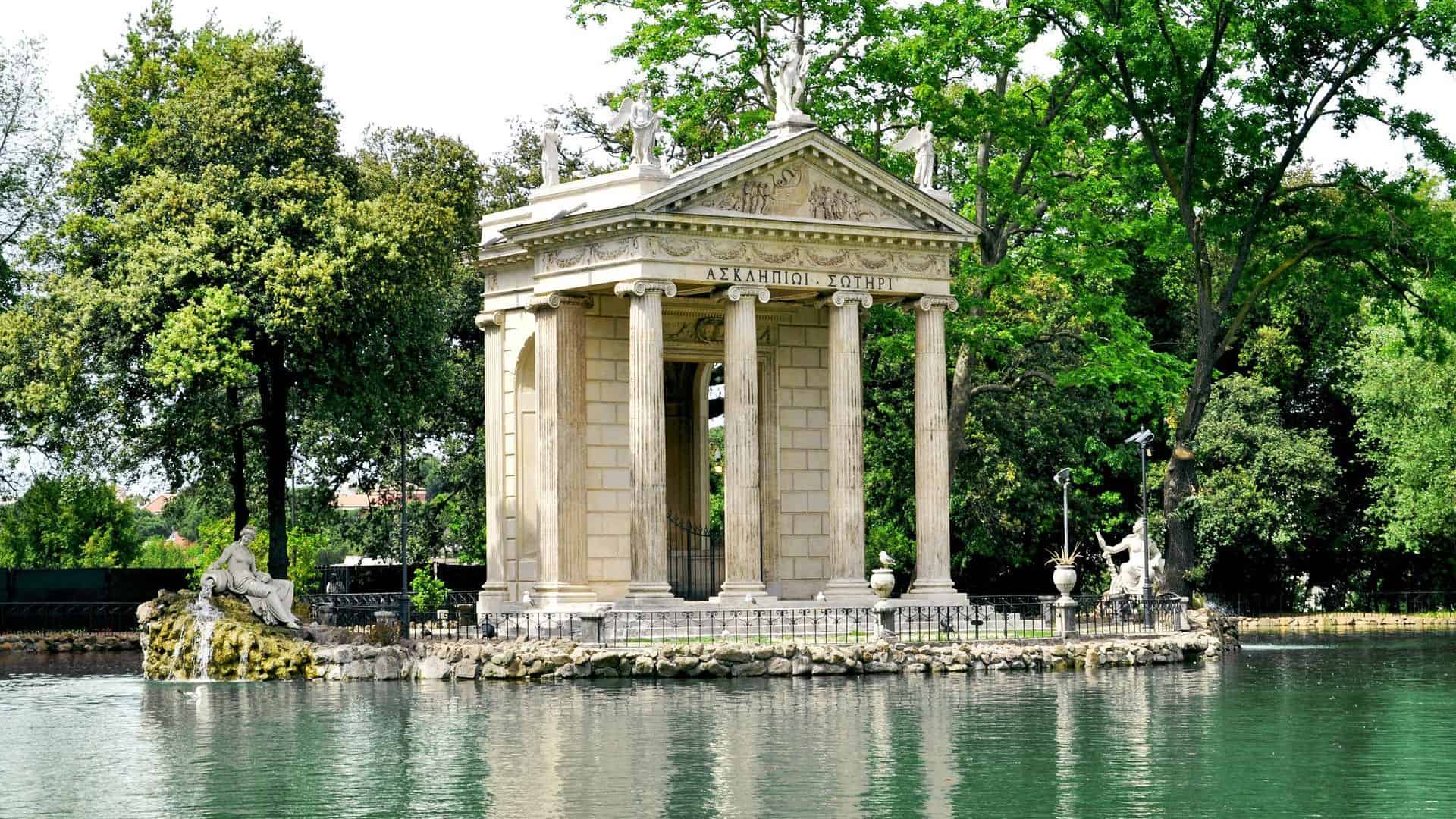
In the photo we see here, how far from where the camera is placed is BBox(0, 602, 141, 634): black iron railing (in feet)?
176

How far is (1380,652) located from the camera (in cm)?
4338

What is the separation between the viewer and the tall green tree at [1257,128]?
1783 inches

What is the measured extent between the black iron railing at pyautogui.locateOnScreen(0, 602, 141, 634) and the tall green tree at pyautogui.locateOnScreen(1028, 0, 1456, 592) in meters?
29.1

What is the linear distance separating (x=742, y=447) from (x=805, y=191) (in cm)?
580

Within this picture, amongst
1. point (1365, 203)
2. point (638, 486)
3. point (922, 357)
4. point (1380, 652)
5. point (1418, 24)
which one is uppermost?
point (1418, 24)

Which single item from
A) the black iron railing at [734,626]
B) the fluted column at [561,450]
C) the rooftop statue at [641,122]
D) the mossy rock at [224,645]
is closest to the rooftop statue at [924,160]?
the rooftop statue at [641,122]

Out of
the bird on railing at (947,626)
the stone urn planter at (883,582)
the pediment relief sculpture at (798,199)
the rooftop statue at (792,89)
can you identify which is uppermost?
the rooftop statue at (792,89)

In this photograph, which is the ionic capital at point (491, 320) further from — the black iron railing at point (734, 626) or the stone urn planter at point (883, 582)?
the stone urn planter at point (883, 582)

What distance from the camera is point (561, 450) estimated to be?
42406 mm

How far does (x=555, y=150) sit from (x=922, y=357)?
32.0 feet

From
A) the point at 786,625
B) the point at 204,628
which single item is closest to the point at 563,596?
the point at 786,625

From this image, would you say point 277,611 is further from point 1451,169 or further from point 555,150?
point 1451,169

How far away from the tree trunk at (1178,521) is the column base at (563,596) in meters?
14.7

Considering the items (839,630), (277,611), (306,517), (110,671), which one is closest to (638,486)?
(839,630)
